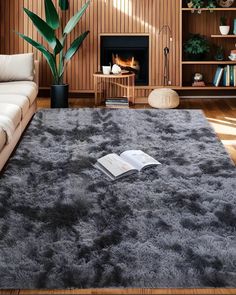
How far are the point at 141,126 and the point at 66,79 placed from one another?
2.86 meters

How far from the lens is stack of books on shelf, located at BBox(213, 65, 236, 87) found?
7379mm

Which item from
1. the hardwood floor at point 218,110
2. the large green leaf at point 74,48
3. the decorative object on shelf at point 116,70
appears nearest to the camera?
the hardwood floor at point 218,110

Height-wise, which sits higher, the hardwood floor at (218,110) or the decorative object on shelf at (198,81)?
the decorative object on shelf at (198,81)

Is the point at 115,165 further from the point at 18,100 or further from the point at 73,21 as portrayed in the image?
the point at 73,21

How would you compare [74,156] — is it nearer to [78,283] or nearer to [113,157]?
[113,157]

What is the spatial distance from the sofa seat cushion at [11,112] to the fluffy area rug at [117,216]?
0.56 feet

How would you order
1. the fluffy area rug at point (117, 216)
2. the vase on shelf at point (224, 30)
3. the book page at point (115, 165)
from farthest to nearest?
the vase on shelf at point (224, 30) < the book page at point (115, 165) < the fluffy area rug at point (117, 216)

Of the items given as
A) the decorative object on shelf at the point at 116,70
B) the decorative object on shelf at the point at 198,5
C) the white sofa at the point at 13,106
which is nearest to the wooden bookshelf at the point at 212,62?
the decorative object on shelf at the point at 198,5

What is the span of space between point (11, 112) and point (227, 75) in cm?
363

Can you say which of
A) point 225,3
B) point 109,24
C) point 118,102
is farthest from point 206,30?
point 118,102

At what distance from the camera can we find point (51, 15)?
6.79m

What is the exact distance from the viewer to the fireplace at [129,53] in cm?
748

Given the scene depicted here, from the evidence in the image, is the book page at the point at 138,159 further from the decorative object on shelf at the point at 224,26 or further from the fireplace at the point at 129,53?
the decorative object on shelf at the point at 224,26

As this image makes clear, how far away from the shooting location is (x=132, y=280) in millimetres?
2439
